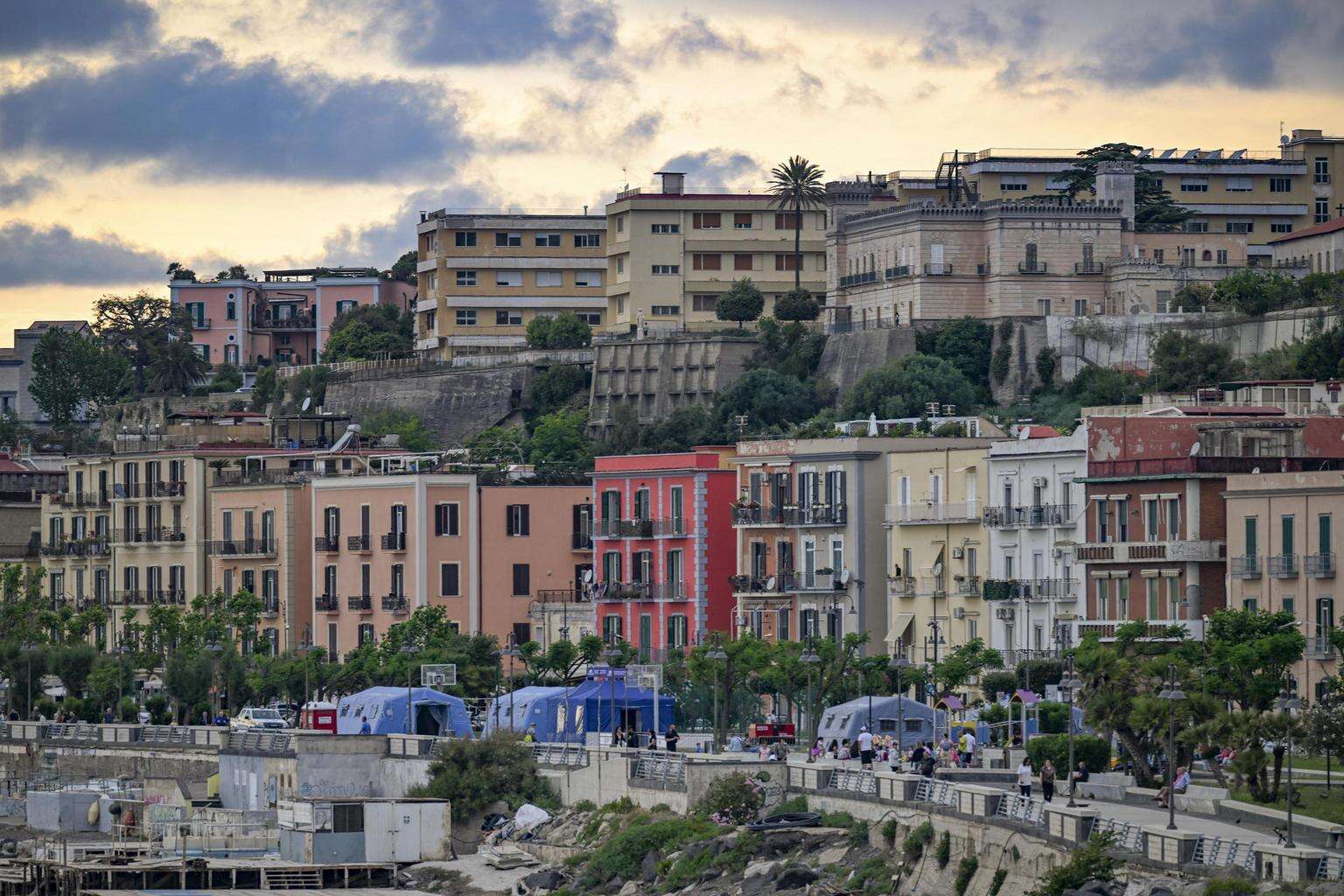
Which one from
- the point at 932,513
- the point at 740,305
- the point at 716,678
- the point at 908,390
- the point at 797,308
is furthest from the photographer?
the point at 740,305

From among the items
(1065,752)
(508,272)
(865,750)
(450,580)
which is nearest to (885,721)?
(865,750)

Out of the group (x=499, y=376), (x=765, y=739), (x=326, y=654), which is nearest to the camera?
(x=765, y=739)

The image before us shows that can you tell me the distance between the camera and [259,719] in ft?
287

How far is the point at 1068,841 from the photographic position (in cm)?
4822

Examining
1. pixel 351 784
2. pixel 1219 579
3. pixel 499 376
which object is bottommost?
pixel 351 784

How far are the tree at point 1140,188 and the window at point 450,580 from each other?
5329cm

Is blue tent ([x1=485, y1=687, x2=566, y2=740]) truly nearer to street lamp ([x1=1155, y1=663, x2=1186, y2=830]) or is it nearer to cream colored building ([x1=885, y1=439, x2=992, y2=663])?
cream colored building ([x1=885, y1=439, x2=992, y2=663])

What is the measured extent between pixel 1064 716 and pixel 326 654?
37.6 meters

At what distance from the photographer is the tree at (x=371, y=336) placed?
16425 cm

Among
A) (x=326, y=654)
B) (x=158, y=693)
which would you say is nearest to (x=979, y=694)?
(x=326, y=654)

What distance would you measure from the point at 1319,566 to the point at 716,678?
14902 mm

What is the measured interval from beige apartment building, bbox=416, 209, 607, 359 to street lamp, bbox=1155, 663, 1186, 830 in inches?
4120

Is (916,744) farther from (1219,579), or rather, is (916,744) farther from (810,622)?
(810,622)

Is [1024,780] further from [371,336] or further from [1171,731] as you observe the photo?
[371,336]
